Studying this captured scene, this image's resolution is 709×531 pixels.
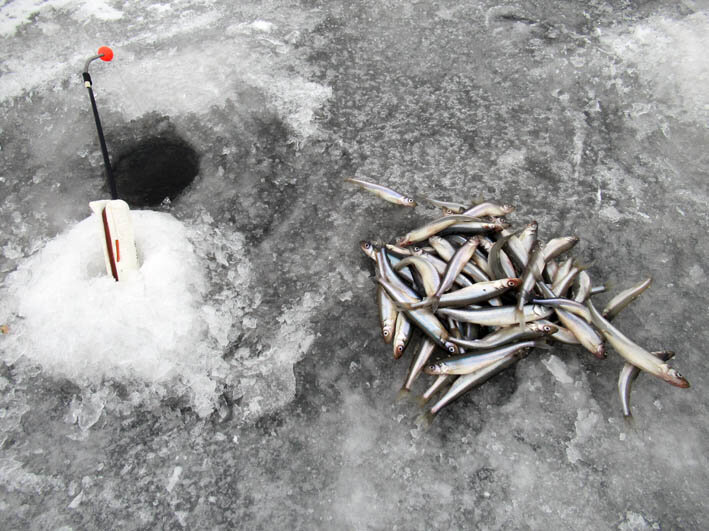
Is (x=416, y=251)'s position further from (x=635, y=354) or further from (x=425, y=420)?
(x=635, y=354)

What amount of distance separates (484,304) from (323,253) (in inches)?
50.2

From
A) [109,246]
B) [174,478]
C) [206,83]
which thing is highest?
[206,83]

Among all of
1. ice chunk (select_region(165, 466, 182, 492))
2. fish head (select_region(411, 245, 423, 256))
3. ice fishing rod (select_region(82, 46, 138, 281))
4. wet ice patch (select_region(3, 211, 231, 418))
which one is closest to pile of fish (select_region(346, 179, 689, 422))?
fish head (select_region(411, 245, 423, 256))

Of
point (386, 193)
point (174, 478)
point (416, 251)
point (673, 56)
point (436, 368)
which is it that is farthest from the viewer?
point (673, 56)

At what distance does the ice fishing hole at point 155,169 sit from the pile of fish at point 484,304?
1898 mm

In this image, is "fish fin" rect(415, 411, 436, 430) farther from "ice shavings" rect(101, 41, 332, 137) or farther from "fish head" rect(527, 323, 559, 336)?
"ice shavings" rect(101, 41, 332, 137)

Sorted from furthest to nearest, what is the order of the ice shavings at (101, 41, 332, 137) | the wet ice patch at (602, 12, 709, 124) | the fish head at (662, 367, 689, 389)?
the ice shavings at (101, 41, 332, 137)
the wet ice patch at (602, 12, 709, 124)
the fish head at (662, 367, 689, 389)

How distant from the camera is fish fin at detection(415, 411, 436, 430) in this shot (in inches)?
122

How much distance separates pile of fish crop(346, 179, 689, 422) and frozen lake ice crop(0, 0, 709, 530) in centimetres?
19

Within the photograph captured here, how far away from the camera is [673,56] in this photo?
4984mm

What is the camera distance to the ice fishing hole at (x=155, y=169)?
4.32m

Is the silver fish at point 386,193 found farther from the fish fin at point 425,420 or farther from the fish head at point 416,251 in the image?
the fish fin at point 425,420

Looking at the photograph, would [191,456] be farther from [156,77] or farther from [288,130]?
[156,77]

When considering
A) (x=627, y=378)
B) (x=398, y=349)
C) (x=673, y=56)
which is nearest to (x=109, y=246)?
(x=398, y=349)
